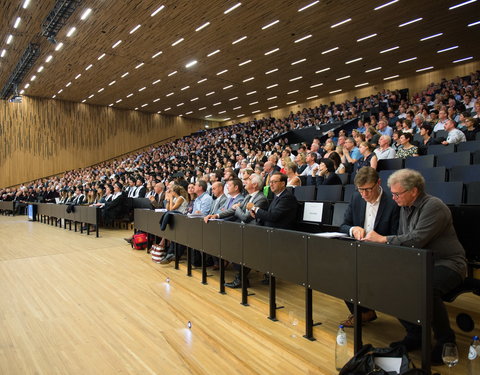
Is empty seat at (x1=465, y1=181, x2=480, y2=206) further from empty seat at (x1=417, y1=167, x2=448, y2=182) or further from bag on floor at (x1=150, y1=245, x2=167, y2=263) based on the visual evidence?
bag on floor at (x1=150, y1=245, x2=167, y2=263)

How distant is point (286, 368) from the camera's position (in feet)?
7.20

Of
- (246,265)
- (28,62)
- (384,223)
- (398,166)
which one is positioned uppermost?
(28,62)

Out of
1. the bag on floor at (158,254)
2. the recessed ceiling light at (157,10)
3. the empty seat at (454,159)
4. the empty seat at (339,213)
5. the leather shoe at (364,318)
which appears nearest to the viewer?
the leather shoe at (364,318)

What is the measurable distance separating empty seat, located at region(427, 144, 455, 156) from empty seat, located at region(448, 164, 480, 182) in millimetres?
986

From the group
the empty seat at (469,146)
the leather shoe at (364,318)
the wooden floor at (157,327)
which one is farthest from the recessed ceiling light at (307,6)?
the leather shoe at (364,318)

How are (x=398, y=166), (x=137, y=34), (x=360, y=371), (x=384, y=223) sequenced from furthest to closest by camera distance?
(x=137, y=34), (x=398, y=166), (x=384, y=223), (x=360, y=371)

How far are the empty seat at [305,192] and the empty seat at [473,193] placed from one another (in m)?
2.01

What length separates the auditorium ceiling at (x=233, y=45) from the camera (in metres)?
9.56

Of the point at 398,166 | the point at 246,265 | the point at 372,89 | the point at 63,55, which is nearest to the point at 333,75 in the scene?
the point at 372,89

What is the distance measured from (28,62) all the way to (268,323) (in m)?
14.0

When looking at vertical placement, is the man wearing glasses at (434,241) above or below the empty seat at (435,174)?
below

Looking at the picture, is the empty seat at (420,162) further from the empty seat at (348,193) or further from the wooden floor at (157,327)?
the wooden floor at (157,327)

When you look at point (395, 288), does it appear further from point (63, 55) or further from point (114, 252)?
point (63, 55)

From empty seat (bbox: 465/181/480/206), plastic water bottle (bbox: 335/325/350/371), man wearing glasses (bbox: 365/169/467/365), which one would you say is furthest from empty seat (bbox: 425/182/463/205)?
plastic water bottle (bbox: 335/325/350/371)
